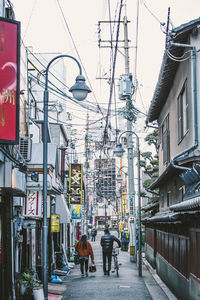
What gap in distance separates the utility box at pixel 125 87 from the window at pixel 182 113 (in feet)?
31.5

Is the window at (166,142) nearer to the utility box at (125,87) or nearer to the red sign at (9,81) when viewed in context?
the utility box at (125,87)

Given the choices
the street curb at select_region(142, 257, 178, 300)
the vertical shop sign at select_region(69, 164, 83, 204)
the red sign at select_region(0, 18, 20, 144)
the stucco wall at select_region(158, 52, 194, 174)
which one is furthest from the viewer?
the vertical shop sign at select_region(69, 164, 83, 204)

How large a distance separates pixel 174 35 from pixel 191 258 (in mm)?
7021

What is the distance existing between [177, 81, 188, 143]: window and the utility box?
9590 millimetres

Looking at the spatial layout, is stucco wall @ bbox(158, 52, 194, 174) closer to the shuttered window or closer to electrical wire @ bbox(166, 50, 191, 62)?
electrical wire @ bbox(166, 50, 191, 62)

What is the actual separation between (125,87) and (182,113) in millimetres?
10714

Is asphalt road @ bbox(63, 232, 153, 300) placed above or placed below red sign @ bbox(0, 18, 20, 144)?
below

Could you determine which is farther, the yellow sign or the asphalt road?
the yellow sign

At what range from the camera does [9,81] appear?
10.2 metres

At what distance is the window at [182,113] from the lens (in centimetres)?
1723

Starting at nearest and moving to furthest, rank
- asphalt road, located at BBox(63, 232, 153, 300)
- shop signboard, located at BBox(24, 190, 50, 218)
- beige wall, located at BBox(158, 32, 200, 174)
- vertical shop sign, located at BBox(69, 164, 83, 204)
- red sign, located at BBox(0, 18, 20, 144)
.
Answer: red sign, located at BBox(0, 18, 20, 144), beige wall, located at BBox(158, 32, 200, 174), asphalt road, located at BBox(63, 232, 153, 300), shop signboard, located at BBox(24, 190, 50, 218), vertical shop sign, located at BBox(69, 164, 83, 204)

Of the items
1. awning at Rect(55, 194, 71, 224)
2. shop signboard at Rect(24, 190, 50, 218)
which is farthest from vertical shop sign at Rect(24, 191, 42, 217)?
awning at Rect(55, 194, 71, 224)

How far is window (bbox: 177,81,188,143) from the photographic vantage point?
1723 centimetres

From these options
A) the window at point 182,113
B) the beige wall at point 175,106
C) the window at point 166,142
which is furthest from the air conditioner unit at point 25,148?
the window at point 166,142
